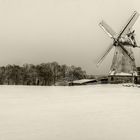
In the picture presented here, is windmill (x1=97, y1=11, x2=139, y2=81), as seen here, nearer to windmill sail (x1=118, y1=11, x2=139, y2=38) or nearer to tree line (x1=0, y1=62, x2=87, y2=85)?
windmill sail (x1=118, y1=11, x2=139, y2=38)

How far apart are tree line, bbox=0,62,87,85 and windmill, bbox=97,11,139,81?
13993 millimetres

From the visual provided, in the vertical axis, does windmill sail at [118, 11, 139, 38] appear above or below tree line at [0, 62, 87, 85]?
above

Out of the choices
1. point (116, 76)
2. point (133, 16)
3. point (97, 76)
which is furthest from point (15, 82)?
point (133, 16)

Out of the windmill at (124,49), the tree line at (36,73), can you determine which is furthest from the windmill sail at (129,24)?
the tree line at (36,73)

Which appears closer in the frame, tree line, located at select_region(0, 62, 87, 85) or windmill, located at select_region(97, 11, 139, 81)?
windmill, located at select_region(97, 11, 139, 81)

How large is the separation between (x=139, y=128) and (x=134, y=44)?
28025 millimetres

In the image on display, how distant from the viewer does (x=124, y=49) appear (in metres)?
33.4

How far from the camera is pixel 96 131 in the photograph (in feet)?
21.7

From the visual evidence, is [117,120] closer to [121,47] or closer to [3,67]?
[121,47]

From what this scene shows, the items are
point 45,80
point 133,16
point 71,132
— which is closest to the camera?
point 71,132

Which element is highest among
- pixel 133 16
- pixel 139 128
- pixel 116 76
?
pixel 133 16

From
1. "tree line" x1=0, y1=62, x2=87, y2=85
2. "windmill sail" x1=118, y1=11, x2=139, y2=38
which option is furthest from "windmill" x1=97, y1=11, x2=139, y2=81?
"tree line" x1=0, y1=62, x2=87, y2=85

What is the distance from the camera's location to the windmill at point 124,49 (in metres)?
33.3

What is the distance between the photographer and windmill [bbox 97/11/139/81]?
3334 centimetres
